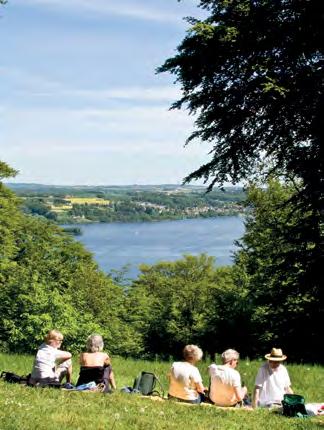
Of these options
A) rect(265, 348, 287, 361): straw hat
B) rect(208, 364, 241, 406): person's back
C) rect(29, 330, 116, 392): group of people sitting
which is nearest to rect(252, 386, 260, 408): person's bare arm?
rect(208, 364, 241, 406): person's back

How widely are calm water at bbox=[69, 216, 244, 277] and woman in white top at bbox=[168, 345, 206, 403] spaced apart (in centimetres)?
7441

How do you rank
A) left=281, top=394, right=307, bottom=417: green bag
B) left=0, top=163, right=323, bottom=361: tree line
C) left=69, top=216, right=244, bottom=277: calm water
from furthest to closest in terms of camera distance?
left=69, top=216, right=244, bottom=277: calm water
left=0, top=163, right=323, bottom=361: tree line
left=281, top=394, right=307, bottom=417: green bag

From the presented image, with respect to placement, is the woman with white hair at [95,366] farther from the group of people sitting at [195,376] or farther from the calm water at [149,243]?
the calm water at [149,243]

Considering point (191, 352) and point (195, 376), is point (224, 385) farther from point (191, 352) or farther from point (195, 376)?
point (191, 352)

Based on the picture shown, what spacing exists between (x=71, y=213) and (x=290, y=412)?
7327 inches

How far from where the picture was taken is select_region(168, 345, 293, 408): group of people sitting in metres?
8.54

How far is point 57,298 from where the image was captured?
78.9 ft

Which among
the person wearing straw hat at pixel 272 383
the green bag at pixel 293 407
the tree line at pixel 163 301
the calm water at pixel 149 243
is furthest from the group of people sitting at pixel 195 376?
the calm water at pixel 149 243

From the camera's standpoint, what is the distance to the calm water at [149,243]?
104 metres

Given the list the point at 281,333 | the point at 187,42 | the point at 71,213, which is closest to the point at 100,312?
the point at 281,333

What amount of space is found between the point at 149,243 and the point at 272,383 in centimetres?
13169

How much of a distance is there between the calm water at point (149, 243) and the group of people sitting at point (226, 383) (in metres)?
74.1

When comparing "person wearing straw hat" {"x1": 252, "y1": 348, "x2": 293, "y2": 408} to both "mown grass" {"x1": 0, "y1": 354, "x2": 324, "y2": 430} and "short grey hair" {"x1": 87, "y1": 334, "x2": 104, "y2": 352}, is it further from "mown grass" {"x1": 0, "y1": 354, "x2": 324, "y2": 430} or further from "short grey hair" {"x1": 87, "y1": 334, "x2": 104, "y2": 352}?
"short grey hair" {"x1": 87, "y1": 334, "x2": 104, "y2": 352}

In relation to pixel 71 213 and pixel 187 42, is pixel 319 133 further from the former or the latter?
pixel 71 213
